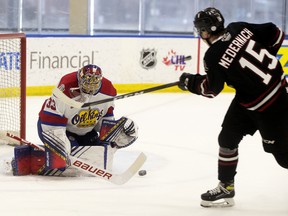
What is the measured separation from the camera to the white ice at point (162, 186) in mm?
3279

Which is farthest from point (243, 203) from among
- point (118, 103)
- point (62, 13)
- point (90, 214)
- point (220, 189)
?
point (62, 13)

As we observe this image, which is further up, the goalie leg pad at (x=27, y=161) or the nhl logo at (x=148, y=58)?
the nhl logo at (x=148, y=58)

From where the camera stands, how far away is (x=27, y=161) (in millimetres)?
3938

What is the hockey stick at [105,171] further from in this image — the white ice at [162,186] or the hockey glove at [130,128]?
the hockey glove at [130,128]

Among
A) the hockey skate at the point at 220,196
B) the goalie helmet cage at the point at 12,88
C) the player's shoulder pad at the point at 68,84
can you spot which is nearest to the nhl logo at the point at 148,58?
the goalie helmet cage at the point at 12,88

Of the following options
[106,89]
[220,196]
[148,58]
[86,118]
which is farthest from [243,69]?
[148,58]

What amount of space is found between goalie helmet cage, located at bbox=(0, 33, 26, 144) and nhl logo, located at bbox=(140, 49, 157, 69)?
8.39ft

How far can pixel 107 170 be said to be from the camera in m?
3.84

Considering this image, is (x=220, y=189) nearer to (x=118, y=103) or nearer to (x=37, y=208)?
(x=37, y=208)

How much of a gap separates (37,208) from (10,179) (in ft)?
2.03

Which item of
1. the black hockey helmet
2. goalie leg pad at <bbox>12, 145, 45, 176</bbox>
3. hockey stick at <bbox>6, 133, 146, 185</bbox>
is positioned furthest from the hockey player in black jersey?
goalie leg pad at <bbox>12, 145, 45, 176</bbox>

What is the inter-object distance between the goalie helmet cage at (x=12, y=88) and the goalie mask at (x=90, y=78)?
0.92 m

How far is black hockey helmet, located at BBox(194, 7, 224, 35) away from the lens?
10.0 ft

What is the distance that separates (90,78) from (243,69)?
0.97 meters
